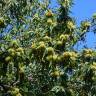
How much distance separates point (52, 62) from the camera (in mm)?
8148

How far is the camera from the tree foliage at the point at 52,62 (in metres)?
8.25

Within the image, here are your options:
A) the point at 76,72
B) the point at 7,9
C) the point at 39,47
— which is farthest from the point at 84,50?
the point at 7,9

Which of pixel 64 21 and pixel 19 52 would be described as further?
pixel 64 21

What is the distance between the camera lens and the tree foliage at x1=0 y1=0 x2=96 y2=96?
8.25m

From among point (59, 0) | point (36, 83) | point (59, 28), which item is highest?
point (59, 0)

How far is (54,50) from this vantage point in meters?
8.31

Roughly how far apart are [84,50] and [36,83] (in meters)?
1.21

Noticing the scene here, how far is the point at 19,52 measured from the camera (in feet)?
27.1

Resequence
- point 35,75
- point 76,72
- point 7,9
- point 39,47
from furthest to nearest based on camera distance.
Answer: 1. point 7,9
2. point 35,75
3. point 76,72
4. point 39,47

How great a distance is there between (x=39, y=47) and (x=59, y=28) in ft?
2.78

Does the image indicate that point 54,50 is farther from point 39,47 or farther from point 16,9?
point 16,9

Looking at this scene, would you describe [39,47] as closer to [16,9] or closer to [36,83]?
[36,83]

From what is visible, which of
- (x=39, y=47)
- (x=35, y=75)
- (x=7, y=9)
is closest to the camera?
(x=39, y=47)

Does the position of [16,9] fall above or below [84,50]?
above
